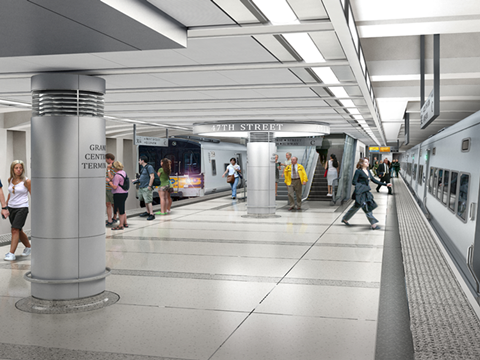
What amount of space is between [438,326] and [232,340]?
1.90m

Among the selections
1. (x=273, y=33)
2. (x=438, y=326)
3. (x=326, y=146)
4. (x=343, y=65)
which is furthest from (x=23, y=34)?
(x=326, y=146)

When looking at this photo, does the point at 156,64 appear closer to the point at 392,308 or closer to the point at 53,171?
the point at 53,171

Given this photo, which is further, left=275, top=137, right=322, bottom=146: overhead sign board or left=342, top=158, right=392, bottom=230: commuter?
left=275, top=137, right=322, bottom=146: overhead sign board

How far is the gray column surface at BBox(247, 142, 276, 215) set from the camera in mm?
14766

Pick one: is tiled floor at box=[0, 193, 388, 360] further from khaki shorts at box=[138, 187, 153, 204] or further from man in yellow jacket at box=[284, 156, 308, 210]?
man in yellow jacket at box=[284, 156, 308, 210]

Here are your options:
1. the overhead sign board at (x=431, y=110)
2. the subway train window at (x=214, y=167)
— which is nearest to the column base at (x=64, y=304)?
the overhead sign board at (x=431, y=110)

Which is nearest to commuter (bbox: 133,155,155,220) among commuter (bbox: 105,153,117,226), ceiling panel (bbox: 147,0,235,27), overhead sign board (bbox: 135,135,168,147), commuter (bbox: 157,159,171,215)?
commuter (bbox: 105,153,117,226)

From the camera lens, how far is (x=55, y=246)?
18.5 ft

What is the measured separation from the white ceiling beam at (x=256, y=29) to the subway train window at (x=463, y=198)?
4535mm

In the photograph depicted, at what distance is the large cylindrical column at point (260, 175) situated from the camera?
48.3ft

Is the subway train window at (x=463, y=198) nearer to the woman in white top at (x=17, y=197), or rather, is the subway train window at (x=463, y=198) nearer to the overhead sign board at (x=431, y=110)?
the overhead sign board at (x=431, y=110)

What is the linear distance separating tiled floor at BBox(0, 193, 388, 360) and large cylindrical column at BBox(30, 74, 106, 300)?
51 cm

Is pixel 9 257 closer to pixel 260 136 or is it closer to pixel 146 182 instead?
pixel 146 182

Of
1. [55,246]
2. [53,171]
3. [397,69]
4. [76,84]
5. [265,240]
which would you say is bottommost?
[265,240]
